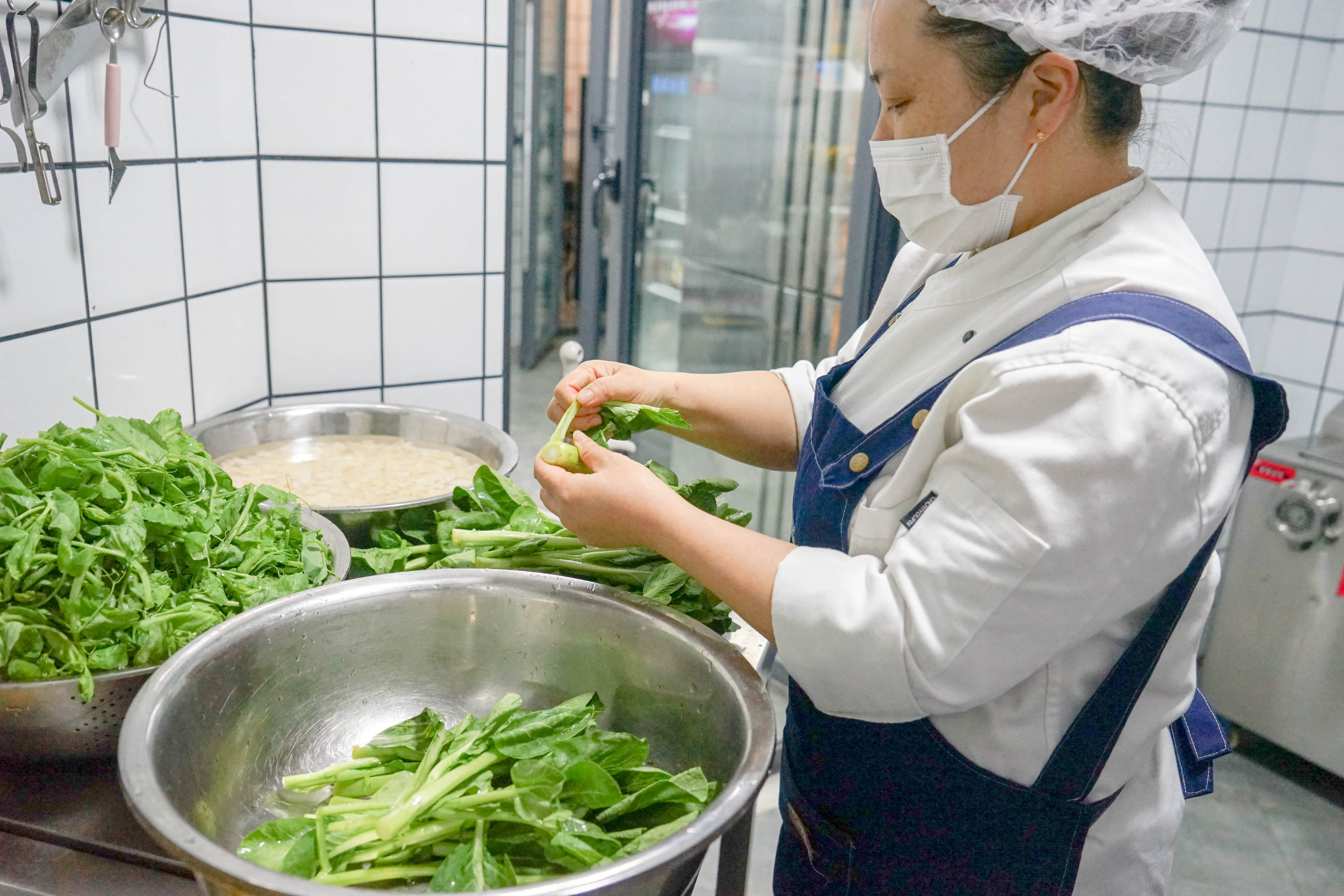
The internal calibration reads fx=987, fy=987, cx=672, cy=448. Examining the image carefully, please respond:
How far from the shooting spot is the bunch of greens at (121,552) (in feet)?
3.11

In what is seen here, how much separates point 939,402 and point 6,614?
91 cm

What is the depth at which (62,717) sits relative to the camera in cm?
96

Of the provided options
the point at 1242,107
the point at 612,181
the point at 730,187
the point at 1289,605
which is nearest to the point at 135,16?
the point at 730,187

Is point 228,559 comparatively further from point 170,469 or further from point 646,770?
point 646,770

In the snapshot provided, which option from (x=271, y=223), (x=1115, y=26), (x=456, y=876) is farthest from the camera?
(x=271, y=223)

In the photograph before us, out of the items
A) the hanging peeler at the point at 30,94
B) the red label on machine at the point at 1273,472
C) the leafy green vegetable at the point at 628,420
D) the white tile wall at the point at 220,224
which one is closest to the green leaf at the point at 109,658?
the leafy green vegetable at the point at 628,420

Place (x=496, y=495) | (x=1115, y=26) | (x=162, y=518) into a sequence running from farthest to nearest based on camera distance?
(x=496, y=495) < (x=162, y=518) < (x=1115, y=26)

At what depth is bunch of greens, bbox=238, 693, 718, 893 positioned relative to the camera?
85cm

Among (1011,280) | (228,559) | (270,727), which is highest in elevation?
(1011,280)

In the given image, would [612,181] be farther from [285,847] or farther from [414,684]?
[285,847]

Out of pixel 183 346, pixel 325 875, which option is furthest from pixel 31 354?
pixel 325 875

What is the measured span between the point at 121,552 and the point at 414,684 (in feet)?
1.14

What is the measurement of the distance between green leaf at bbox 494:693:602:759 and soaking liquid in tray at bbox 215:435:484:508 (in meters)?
0.60

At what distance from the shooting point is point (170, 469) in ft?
3.87
